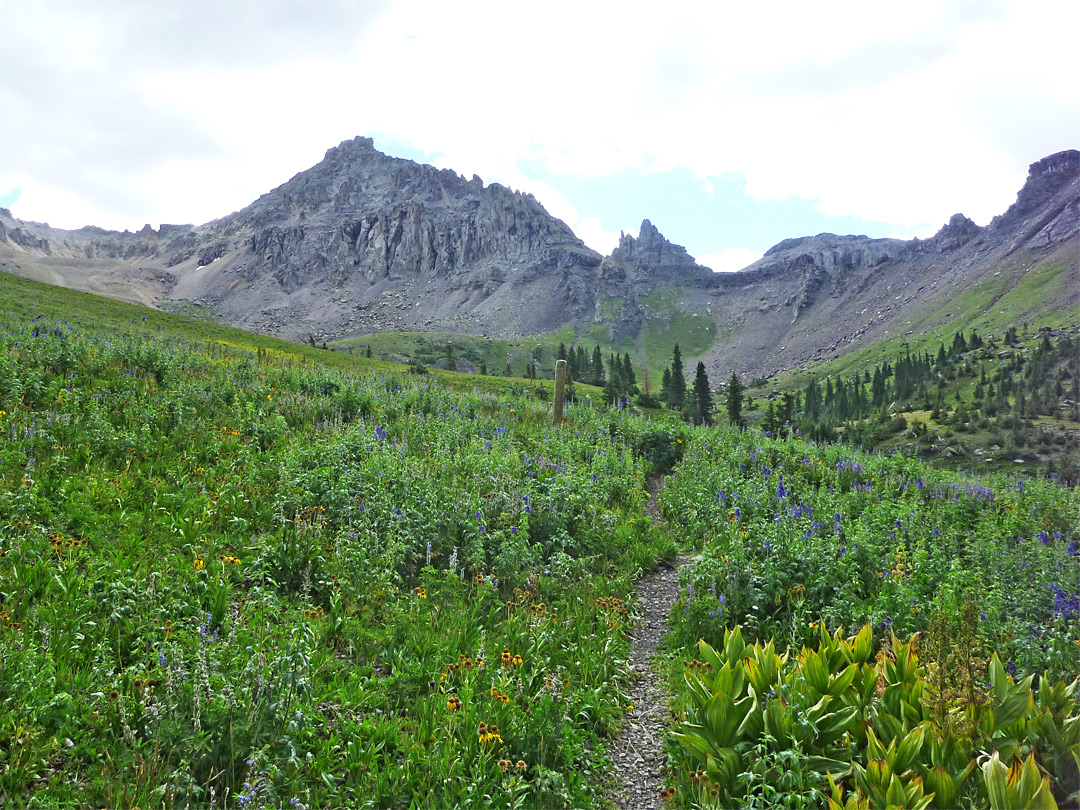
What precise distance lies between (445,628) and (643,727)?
82.4 inches

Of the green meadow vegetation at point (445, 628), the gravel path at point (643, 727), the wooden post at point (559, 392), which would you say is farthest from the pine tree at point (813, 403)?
the gravel path at point (643, 727)

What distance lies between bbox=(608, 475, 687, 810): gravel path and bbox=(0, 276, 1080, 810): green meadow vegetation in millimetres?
147

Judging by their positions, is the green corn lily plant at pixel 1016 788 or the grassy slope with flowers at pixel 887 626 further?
the grassy slope with flowers at pixel 887 626

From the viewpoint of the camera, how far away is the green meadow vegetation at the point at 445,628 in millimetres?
3568

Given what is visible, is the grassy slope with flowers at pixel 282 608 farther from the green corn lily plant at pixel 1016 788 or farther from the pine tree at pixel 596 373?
the pine tree at pixel 596 373

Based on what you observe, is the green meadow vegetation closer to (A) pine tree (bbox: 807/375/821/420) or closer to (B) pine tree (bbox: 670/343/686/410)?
(B) pine tree (bbox: 670/343/686/410)

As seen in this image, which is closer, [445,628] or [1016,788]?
[1016,788]

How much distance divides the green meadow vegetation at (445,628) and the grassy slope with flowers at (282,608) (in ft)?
0.10

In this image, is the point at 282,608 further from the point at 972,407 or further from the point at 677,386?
the point at 972,407

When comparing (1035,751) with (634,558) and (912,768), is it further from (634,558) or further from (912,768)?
(634,558)

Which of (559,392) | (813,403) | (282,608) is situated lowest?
(813,403)

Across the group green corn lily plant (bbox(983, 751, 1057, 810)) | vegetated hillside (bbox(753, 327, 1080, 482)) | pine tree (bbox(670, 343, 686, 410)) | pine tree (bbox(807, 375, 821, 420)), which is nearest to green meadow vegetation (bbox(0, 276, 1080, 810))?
green corn lily plant (bbox(983, 751, 1057, 810))

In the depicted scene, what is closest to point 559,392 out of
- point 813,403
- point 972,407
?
point 972,407

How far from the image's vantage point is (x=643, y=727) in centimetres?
515
